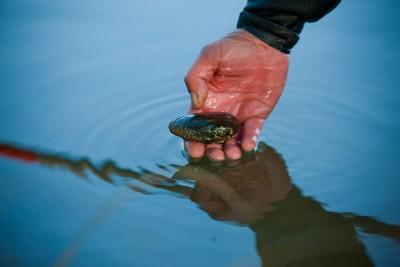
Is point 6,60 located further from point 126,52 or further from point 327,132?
point 327,132

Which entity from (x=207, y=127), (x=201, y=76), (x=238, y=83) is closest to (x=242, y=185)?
(x=207, y=127)

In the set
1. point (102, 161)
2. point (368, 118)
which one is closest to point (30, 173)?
point (102, 161)

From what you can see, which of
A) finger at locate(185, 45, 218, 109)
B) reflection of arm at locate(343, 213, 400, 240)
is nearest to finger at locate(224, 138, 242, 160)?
finger at locate(185, 45, 218, 109)

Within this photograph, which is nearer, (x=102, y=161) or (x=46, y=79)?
(x=102, y=161)

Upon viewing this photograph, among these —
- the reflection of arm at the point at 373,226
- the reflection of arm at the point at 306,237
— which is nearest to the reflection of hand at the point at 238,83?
the reflection of arm at the point at 306,237

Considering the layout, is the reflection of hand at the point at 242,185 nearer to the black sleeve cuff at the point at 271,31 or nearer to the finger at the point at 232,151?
the finger at the point at 232,151

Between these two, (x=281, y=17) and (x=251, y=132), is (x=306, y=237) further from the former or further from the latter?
(x=281, y=17)

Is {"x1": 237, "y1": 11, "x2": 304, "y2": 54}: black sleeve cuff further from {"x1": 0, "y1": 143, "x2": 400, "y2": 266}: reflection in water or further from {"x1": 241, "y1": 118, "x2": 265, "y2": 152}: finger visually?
{"x1": 0, "y1": 143, "x2": 400, "y2": 266}: reflection in water
